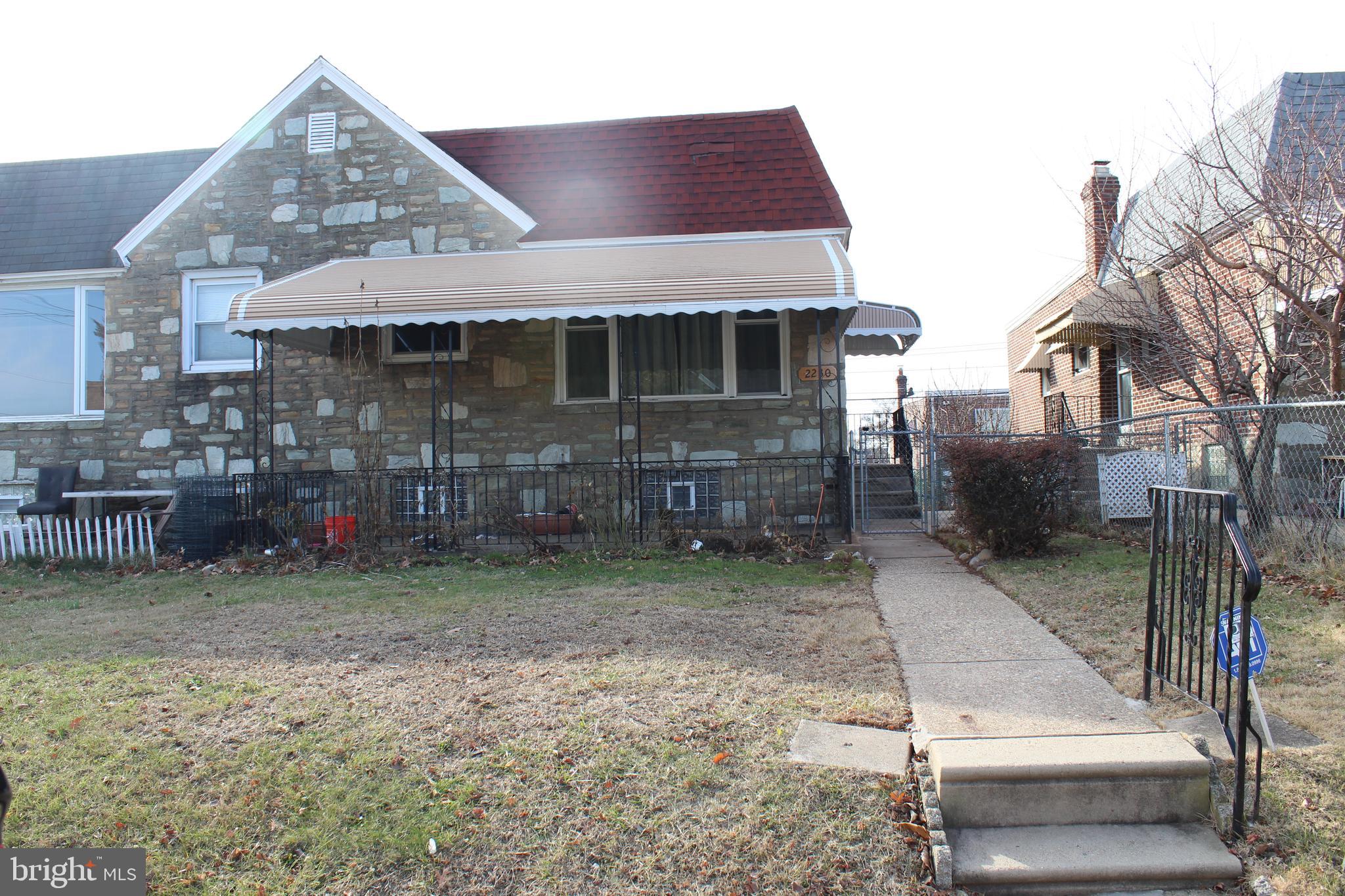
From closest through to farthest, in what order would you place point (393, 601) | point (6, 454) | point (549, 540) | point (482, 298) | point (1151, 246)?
point (393, 601) < point (482, 298) < point (549, 540) < point (6, 454) < point (1151, 246)

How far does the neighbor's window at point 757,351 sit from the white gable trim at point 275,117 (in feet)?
10.8

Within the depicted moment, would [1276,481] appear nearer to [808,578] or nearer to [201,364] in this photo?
[808,578]

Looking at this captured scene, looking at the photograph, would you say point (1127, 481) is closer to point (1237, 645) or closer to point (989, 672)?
point (989, 672)

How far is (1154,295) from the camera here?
430 inches

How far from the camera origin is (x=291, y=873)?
10.4ft

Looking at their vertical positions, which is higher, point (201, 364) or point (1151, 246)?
point (1151, 246)

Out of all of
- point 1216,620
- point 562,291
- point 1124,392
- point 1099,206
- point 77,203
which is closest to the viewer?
point 1216,620

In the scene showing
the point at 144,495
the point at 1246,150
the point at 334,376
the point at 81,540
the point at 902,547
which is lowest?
the point at 902,547

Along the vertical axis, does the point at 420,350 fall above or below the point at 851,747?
above

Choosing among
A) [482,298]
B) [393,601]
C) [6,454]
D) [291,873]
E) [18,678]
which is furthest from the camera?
[6,454]

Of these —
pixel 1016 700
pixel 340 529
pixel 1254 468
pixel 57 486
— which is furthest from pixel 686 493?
pixel 57 486

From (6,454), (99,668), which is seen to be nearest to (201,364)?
(6,454)

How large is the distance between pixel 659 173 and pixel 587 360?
10.3 ft

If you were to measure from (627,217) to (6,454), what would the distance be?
31.4 feet
